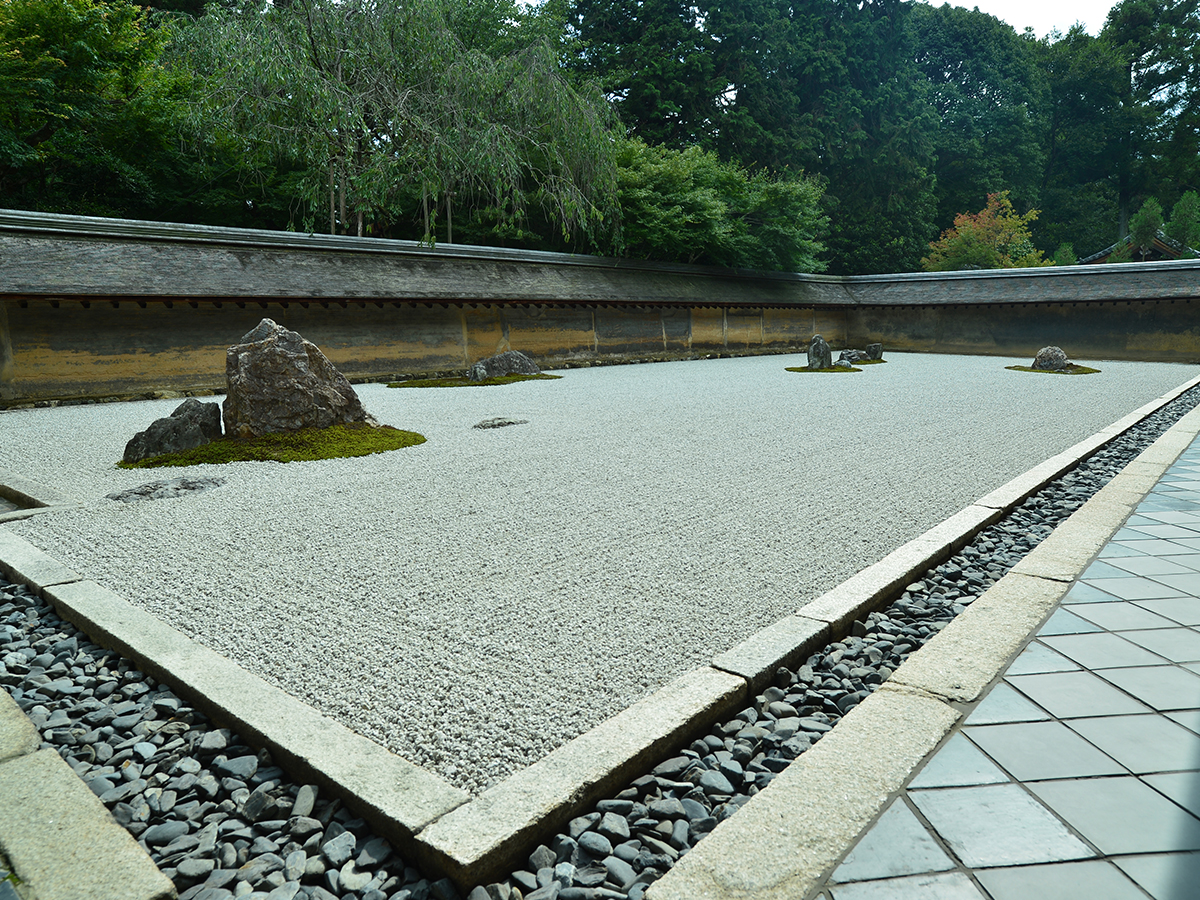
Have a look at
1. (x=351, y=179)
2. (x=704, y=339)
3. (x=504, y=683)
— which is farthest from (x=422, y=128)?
(x=504, y=683)

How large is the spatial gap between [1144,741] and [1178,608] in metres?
1.07

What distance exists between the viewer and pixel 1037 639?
215 centimetres

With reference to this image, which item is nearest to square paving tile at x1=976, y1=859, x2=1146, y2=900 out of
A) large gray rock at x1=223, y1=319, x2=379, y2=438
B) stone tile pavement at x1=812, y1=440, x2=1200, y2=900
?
stone tile pavement at x1=812, y1=440, x2=1200, y2=900

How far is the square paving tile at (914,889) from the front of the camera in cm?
120

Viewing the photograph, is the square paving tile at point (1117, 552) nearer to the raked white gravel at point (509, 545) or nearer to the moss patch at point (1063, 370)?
the raked white gravel at point (509, 545)

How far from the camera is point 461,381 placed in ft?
38.1

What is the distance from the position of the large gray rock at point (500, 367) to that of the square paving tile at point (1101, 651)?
1008 cm

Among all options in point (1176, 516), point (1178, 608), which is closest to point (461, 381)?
point (1176, 516)

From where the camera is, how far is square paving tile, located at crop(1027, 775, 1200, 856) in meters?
1.30

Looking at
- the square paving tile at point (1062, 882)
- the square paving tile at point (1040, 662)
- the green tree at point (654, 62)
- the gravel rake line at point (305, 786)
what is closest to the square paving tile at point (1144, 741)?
the square paving tile at point (1040, 662)

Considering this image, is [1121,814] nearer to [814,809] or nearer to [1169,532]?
[814,809]

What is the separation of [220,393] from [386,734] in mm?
10221

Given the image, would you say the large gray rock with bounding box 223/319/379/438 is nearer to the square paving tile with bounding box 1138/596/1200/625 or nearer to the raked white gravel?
the raked white gravel

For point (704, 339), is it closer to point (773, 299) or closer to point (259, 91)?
point (773, 299)
